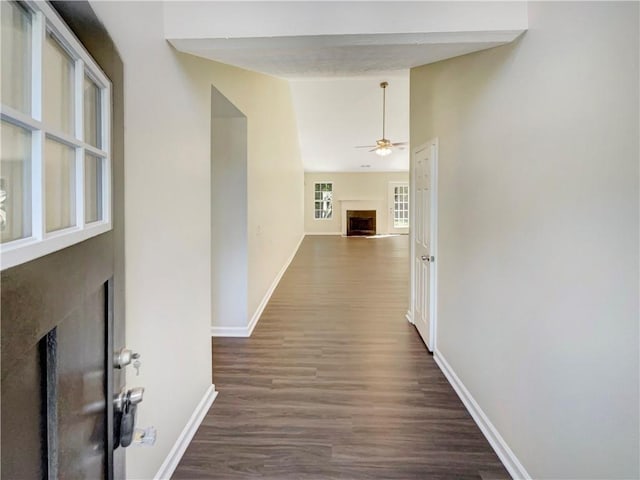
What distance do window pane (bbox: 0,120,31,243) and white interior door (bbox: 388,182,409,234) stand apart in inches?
567

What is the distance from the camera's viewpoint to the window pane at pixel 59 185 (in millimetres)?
771

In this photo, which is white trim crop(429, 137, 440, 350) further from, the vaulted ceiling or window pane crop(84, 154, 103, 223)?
window pane crop(84, 154, 103, 223)

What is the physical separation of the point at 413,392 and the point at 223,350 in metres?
1.77

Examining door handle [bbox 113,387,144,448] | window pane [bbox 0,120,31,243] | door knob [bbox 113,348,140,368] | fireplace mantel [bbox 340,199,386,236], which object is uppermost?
fireplace mantel [bbox 340,199,386,236]

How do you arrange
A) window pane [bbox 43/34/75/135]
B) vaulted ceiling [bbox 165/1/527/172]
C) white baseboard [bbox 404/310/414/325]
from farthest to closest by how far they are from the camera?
white baseboard [bbox 404/310/414/325]
vaulted ceiling [bbox 165/1/527/172]
window pane [bbox 43/34/75/135]

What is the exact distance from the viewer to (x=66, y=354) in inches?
32.0

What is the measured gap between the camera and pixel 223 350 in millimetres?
3639

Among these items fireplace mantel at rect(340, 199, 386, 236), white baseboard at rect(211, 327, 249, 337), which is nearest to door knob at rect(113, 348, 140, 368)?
white baseboard at rect(211, 327, 249, 337)

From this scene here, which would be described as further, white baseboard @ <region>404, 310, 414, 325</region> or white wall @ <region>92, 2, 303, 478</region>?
white baseboard @ <region>404, 310, 414, 325</region>

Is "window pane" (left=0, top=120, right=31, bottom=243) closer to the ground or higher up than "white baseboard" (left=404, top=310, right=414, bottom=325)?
higher up

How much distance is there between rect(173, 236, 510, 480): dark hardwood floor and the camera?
6.81 ft

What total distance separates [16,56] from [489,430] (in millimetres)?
2619

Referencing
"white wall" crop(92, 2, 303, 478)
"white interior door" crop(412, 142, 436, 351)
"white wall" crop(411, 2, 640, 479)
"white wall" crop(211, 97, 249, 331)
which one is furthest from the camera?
"white wall" crop(211, 97, 249, 331)

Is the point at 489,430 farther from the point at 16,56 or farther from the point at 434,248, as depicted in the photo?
the point at 16,56
